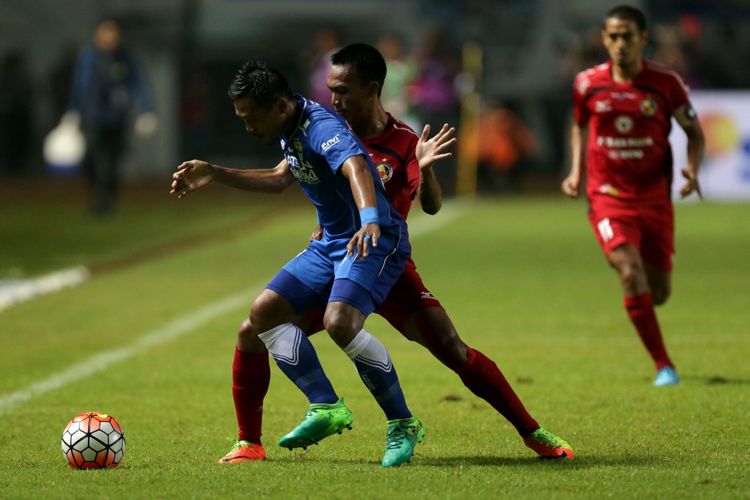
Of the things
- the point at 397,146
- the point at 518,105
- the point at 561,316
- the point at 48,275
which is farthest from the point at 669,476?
the point at 518,105

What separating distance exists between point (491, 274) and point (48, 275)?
4266 millimetres

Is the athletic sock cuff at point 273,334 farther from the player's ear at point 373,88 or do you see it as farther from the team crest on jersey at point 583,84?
the team crest on jersey at point 583,84

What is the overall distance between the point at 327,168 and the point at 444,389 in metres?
2.75

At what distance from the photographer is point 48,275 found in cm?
1538

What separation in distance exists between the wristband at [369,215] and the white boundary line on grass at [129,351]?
296 centimetres

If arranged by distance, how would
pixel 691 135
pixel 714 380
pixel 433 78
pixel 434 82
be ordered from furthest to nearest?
pixel 433 78
pixel 434 82
pixel 691 135
pixel 714 380

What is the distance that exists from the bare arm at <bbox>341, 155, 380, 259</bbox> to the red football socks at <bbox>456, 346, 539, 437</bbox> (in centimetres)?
79

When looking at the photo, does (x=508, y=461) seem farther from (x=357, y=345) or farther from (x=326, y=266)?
(x=326, y=266)

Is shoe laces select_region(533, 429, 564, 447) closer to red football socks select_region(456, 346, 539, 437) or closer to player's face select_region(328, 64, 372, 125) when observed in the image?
red football socks select_region(456, 346, 539, 437)

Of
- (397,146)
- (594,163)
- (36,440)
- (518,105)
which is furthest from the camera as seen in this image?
(518,105)

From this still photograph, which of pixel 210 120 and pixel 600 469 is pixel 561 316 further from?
pixel 210 120

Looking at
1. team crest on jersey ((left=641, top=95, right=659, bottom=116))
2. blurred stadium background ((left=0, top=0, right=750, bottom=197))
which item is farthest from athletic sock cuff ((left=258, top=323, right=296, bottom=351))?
blurred stadium background ((left=0, top=0, right=750, bottom=197))

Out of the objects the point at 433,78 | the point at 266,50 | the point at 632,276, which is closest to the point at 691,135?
the point at 632,276

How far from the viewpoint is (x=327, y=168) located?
652 centimetres
